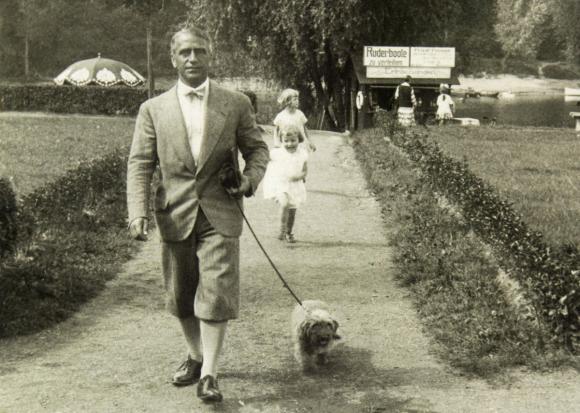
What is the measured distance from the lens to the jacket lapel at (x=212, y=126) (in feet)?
16.6

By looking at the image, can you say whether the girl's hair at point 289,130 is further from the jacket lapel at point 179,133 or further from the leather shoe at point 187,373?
the jacket lapel at point 179,133

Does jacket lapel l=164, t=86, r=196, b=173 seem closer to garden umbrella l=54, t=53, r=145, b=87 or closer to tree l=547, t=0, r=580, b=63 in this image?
garden umbrella l=54, t=53, r=145, b=87

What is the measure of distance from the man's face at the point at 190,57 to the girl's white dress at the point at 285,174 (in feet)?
18.0

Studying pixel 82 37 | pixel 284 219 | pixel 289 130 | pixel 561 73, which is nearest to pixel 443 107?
pixel 289 130

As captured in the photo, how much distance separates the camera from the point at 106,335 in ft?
22.0

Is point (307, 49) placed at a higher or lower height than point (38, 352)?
higher

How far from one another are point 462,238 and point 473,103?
55.1 metres

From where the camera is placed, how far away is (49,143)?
21.3 metres

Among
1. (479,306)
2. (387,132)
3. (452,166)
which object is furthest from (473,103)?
(479,306)

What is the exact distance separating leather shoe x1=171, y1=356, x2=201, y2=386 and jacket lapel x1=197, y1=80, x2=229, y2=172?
1296mm

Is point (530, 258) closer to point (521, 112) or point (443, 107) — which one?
point (443, 107)

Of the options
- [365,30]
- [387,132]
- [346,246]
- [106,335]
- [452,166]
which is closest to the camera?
[106,335]

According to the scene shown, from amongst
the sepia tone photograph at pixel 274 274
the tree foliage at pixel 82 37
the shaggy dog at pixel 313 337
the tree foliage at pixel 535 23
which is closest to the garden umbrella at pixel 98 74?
the sepia tone photograph at pixel 274 274

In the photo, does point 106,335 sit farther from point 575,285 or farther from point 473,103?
point 473,103
